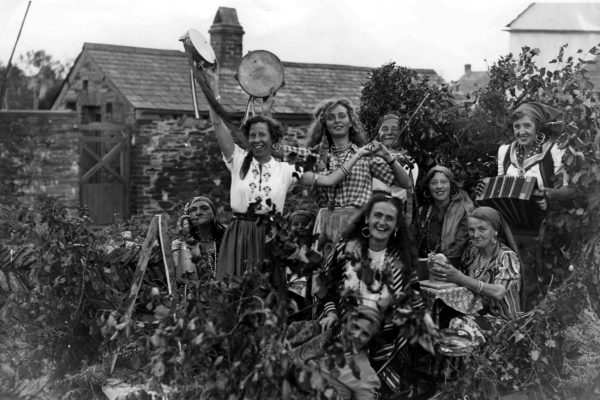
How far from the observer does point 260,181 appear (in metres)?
5.95

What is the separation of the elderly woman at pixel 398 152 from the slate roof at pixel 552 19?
30.3 ft

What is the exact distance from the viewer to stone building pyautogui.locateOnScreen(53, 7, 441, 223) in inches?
648

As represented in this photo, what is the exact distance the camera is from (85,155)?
16812mm

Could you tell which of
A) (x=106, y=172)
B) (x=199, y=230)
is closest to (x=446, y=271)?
(x=199, y=230)

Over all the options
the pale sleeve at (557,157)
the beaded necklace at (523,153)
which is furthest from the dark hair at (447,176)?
the pale sleeve at (557,157)

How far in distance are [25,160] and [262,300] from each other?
1177cm

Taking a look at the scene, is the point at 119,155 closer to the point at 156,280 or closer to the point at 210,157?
the point at 210,157

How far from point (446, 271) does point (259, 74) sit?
203cm

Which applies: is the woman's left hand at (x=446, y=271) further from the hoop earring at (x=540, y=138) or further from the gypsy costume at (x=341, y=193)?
the hoop earring at (x=540, y=138)

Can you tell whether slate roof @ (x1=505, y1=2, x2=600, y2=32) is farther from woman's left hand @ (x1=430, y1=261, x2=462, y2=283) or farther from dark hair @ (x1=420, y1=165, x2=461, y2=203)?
woman's left hand @ (x1=430, y1=261, x2=462, y2=283)

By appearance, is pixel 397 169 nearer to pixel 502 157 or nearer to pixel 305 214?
pixel 305 214

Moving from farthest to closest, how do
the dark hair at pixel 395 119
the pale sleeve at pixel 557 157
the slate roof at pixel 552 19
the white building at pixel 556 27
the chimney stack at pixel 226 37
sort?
the chimney stack at pixel 226 37
the slate roof at pixel 552 19
the white building at pixel 556 27
the dark hair at pixel 395 119
the pale sleeve at pixel 557 157

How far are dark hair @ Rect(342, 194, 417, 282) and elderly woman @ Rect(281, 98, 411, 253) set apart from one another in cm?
73

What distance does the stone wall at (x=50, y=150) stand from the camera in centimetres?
1555
